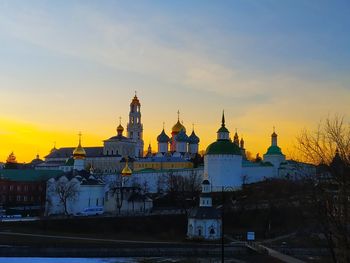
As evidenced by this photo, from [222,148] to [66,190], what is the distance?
24.6 m

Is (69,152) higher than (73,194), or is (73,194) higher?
(69,152)

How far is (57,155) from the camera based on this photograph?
483 ft

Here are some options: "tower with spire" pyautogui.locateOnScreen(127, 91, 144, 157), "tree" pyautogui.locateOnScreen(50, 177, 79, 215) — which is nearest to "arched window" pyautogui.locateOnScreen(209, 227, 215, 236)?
"tree" pyautogui.locateOnScreen(50, 177, 79, 215)

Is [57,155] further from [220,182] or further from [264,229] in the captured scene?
[264,229]

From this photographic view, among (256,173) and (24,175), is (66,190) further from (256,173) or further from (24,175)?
(256,173)

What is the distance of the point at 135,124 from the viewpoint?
5541 inches

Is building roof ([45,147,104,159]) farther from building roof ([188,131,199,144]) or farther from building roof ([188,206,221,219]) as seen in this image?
building roof ([188,206,221,219])

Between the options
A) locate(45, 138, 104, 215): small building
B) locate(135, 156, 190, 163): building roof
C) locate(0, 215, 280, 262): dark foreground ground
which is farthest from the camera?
locate(135, 156, 190, 163): building roof

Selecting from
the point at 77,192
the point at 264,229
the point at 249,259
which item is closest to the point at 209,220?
the point at 264,229

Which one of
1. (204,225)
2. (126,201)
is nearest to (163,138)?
(126,201)

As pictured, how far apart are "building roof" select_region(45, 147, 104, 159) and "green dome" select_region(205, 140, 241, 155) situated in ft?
156

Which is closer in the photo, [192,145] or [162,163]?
[162,163]

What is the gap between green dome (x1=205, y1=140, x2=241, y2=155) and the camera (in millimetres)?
91125

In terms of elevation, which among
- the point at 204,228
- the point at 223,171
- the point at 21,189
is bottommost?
the point at 204,228
